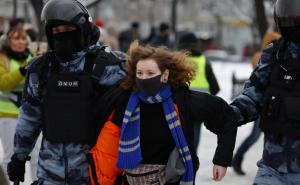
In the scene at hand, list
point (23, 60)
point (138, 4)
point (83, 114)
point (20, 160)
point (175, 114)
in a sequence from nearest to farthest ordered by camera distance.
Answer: point (175, 114) < point (83, 114) < point (20, 160) < point (23, 60) < point (138, 4)

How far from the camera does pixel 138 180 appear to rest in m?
3.75

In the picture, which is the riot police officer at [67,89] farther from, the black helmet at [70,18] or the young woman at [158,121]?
the young woman at [158,121]

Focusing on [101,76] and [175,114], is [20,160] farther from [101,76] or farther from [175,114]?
[175,114]

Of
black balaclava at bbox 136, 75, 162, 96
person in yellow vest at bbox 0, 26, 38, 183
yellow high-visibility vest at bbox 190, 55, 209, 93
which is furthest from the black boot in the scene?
black balaclava at bbox 136, 75, 162, 96

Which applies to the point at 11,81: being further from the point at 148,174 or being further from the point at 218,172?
the point at 218,172

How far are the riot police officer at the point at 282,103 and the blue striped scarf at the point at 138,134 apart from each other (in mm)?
490

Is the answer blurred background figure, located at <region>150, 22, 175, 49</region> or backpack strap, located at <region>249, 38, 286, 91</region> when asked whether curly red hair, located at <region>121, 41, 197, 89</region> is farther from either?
blurred background figure, located at <region>150, 22, 175, 49</region>

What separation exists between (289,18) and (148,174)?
3.87ft

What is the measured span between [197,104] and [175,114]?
5.4 inches

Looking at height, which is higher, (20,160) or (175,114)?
(175,114)

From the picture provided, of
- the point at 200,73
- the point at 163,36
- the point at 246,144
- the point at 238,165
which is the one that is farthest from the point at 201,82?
the point at 163,36

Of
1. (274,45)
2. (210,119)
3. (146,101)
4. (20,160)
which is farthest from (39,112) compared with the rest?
(274,45)

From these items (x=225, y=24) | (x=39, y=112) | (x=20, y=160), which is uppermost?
(x=39, y=112)

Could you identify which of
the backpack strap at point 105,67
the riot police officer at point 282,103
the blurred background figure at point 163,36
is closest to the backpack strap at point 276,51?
the riot police officer at point 282,103
